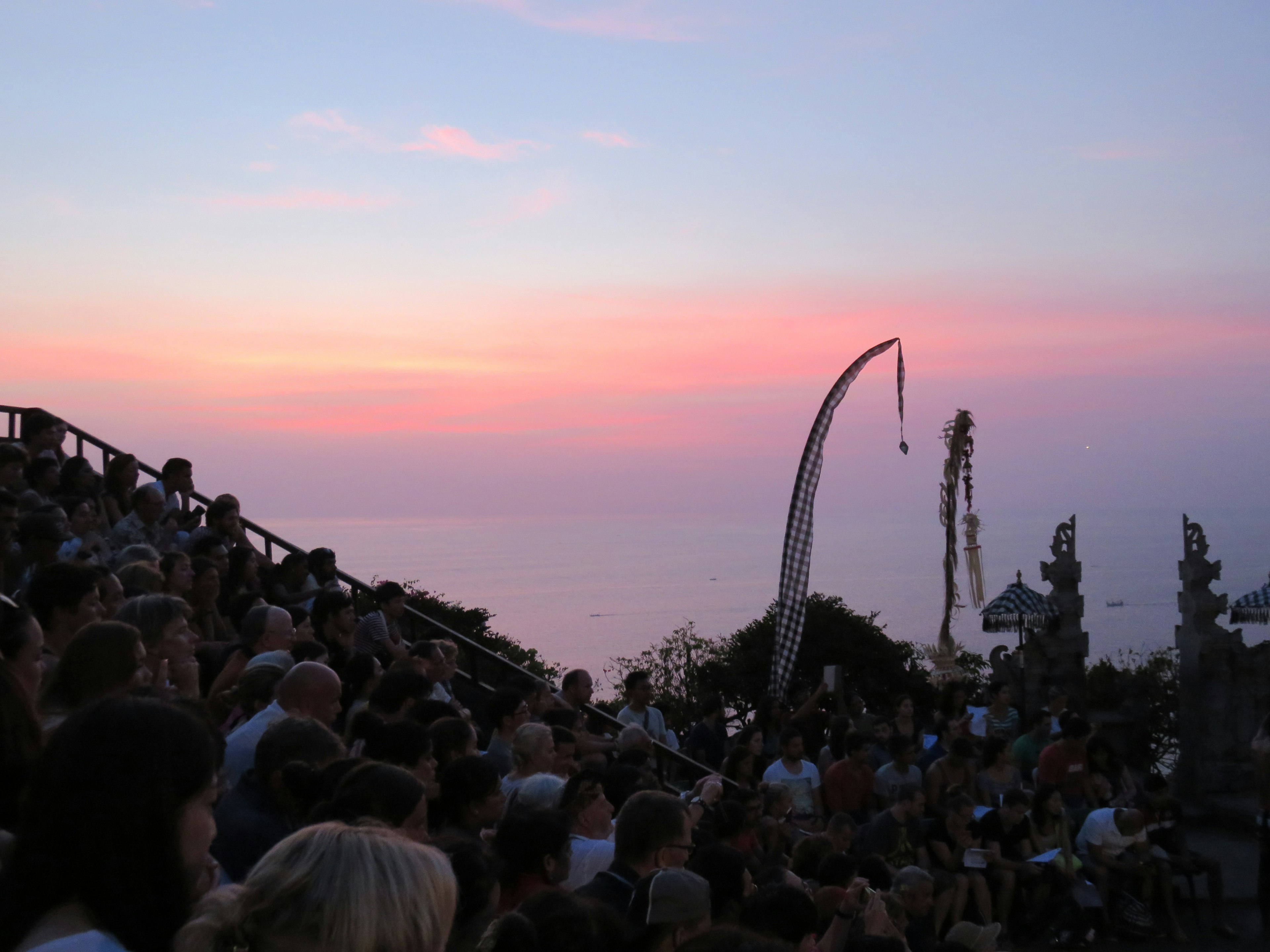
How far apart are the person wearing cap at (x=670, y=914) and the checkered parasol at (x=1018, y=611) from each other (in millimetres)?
15652

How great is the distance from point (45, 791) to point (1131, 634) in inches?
4515

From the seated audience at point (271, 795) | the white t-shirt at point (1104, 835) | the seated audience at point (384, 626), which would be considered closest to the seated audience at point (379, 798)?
the seated audience at point (271, 795)

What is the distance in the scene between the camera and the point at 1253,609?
72.8 feet

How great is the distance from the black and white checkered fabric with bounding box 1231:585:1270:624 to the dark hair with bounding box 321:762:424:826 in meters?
21.4

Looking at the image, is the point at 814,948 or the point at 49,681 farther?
the point at 814,948

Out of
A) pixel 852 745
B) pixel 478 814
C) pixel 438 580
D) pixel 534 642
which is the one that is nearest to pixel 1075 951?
pixel 852 745

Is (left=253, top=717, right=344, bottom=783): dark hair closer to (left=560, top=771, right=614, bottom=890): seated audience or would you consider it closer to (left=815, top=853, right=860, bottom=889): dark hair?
A: (left=560, top=771, right=614, bottom=890): seated audience

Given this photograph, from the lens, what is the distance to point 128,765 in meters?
2.00

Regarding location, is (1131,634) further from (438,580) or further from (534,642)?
(438,580)

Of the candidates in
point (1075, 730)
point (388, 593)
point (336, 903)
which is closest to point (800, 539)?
point (1075, 730)

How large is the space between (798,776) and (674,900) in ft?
19.8

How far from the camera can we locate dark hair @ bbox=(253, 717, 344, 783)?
409 centimetres

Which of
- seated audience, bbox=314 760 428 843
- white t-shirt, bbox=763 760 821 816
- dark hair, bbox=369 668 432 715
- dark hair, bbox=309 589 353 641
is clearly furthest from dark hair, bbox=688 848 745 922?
white t-shirt, bbox=763 760 821 816

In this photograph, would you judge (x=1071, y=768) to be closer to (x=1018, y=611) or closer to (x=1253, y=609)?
(x=1018, y=611)
